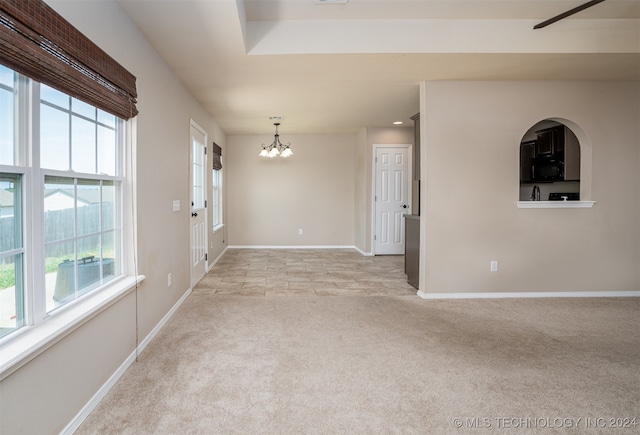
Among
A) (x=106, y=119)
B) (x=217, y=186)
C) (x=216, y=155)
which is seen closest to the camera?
(x=106, y=119)

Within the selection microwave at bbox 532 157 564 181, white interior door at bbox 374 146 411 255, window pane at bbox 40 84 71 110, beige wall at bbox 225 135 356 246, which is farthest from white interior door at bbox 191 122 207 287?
microwave at bbox 532 157 564 181

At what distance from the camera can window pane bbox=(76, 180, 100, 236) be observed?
73.0 inches

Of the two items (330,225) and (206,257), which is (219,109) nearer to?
(206,257)

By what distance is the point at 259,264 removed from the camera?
559 cm

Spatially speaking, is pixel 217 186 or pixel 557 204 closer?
pixel 557 204

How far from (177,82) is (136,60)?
105cm

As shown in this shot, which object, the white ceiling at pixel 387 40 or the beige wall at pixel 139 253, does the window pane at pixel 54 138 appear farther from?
the white ceiling at pixel 387 40

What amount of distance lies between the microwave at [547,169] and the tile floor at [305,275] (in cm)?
241

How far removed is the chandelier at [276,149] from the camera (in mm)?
6320

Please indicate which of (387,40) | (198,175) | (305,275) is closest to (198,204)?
(198,175)

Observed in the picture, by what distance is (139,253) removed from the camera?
247 cm

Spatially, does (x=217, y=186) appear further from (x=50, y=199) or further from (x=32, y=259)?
(x=32, y=259)

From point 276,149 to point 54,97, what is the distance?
4.97 metres

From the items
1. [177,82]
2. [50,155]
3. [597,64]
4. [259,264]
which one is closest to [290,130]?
[259,264]
